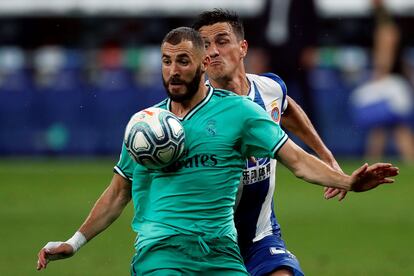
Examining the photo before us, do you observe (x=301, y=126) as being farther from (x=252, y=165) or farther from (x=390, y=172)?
(x=390, y=172)

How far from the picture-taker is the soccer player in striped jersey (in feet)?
27.5

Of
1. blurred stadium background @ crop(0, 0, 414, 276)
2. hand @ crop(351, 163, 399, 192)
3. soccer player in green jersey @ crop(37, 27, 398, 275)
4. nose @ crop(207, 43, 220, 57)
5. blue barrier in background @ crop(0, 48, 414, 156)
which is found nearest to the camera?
hand @ crop(351, 163, 399, 192)

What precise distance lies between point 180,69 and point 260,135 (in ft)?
1.93

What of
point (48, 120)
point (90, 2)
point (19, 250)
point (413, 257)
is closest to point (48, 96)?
point (48, 120)

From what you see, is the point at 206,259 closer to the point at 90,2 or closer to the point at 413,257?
the point at 413,257

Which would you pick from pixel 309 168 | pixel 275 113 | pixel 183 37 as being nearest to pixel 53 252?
pixel 183 37

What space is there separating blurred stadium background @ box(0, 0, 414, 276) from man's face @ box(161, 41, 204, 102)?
15.9ft

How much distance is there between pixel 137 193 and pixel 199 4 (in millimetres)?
18777

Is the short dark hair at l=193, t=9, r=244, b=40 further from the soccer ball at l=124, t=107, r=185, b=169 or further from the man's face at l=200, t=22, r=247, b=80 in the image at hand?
the soccer ball at l=124, t=107, r=185, b=169

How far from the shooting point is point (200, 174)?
7258mm

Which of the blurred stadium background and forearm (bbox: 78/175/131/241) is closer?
forearm (bbox: 78/175/131/241)

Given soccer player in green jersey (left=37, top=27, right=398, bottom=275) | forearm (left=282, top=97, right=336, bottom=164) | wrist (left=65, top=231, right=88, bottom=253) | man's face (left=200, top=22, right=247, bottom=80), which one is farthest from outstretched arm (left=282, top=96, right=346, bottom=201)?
wrist (left=65, top=231, right=88, bottom=253)

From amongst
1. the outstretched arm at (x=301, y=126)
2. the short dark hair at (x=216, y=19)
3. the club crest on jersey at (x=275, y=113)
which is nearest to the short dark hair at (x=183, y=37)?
the short dark hair at (x=216, y=19)

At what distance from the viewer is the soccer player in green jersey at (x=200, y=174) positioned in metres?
7.17
